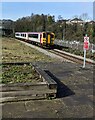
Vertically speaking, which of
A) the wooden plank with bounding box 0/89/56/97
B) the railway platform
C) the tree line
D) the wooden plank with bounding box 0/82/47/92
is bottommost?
the railway platform

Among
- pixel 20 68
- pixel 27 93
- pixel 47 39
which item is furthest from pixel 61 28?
pixel 27 93

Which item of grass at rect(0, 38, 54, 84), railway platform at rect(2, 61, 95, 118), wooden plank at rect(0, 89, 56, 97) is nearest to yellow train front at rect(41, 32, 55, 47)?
grass at rect(0, 38, 54, 84)

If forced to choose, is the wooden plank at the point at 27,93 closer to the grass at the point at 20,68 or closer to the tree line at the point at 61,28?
the grass at the point at 20,68

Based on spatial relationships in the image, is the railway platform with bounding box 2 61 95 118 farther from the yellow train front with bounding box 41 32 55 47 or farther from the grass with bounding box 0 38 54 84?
the yellow train front with bounding box 41 32 55 47

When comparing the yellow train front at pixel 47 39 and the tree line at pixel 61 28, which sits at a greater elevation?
the tree line at pixel 61 28

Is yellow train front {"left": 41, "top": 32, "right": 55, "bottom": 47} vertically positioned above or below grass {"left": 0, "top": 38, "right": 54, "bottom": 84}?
above

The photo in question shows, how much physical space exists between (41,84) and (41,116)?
1294 mm

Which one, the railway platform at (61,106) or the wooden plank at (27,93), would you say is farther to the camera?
the wooden plank at (27,93)

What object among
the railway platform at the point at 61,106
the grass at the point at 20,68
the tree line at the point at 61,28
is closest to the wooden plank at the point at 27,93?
the railway platform at the point at 61,106

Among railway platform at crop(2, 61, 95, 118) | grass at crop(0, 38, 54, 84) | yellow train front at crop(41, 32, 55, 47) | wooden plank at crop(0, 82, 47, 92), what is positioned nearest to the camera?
railway platform at crop(2, 61, 95, 118)

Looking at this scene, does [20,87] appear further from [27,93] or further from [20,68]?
[20,68]

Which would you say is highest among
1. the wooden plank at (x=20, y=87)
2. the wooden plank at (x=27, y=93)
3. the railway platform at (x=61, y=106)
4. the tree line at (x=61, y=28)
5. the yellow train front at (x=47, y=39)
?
the tree line at (x=61, y=28)

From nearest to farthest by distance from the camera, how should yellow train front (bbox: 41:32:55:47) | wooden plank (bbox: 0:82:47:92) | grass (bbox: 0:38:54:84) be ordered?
wooden plank (bbox: 0:82:47:92), grass (bbox: 0:38:54:84), yellow train front (bbox: 41:32:55:47)

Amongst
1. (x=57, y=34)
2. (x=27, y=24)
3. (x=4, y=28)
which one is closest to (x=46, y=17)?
(x=27, y=24)
